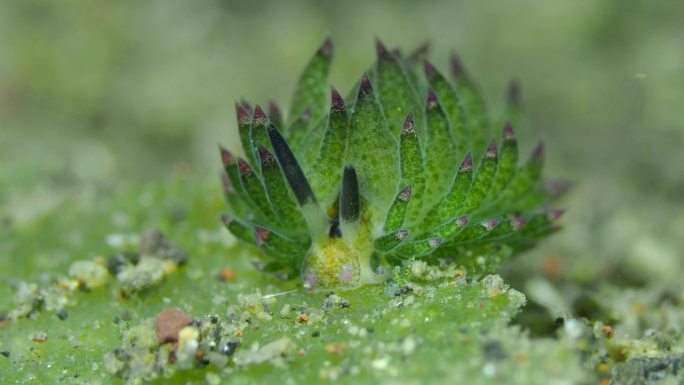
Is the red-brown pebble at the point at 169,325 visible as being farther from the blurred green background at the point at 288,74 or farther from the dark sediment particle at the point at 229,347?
the blurred green background at the point at 288,74

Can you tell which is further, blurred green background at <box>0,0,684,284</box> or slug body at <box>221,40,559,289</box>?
blurred green background at <box>0,0,684,284</box>

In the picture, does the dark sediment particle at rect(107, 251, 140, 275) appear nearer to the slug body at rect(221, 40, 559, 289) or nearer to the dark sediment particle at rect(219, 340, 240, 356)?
the slug body at rect(221, 40, 559, 289)

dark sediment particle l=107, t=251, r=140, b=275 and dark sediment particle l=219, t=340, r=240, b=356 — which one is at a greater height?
dark sediment particle l=107, t=251, r=140, b=275

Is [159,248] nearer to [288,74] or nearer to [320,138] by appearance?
[320,138]

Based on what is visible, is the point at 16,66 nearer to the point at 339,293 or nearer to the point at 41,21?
the point at 41,21

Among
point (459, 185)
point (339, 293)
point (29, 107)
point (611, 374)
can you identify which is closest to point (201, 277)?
point (339, 293)

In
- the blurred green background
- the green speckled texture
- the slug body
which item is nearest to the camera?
the green speckled texture

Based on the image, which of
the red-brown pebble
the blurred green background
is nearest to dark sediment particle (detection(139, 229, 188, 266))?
the red-brown pebble

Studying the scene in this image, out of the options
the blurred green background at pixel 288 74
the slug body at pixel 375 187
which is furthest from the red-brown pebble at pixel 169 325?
the blurred green background at pixel 288 74

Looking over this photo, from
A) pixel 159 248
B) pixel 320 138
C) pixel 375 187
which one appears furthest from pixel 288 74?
pixel 375 187
